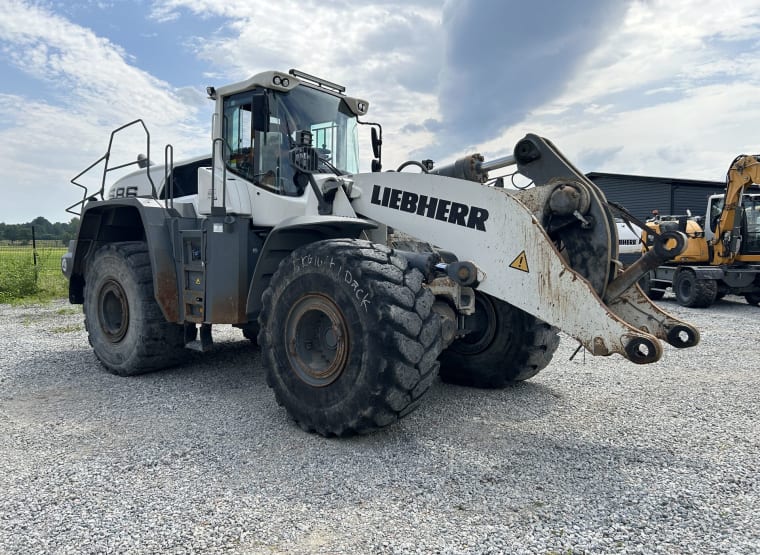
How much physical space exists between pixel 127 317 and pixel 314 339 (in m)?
3.00

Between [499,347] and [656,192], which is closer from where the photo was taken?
[499,347]

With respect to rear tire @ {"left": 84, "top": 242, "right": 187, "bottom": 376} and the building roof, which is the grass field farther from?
the building roof

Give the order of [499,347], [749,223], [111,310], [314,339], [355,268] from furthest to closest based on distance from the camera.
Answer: [749,223]
[111,310]
[499,347]
[314,339]
[355,268]

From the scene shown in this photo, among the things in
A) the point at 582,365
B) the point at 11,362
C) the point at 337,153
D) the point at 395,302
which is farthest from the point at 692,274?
the point at 11,362

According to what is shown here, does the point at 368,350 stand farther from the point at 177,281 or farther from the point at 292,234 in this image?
the point at 177,281

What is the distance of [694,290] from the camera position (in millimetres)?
14211

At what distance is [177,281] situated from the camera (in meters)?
6.07

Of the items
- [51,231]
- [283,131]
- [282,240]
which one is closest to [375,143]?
[283,131]

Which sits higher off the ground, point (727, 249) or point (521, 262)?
point (727, 249)

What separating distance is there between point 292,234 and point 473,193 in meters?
1.75

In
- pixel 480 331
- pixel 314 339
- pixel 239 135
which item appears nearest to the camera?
pixel 314 339

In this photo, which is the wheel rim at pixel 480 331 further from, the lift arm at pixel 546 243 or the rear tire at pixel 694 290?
the rear tire at pixel 694 290

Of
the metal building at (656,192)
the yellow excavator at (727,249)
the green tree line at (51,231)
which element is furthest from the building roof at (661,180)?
the green tree line at (51,231)

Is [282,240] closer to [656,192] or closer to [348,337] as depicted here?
[348,337]
